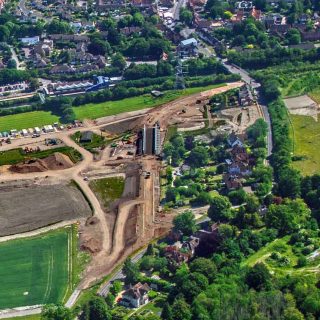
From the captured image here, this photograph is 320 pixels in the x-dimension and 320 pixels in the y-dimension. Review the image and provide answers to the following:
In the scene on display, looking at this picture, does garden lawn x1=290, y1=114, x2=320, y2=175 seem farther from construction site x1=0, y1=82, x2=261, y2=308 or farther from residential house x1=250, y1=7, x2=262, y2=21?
residential house x1=250, y1=7, x2=262, y2=21

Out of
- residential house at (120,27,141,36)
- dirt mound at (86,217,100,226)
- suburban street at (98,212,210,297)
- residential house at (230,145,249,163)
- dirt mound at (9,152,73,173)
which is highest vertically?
residential house at (120,27,141,36)

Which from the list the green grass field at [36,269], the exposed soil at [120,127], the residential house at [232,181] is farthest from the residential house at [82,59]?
the green grass field at [36,269]

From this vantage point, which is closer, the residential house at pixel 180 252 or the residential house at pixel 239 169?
Answer: the residential house at pixel 180 252

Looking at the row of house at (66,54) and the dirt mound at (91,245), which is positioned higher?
the row of house at (66,54)

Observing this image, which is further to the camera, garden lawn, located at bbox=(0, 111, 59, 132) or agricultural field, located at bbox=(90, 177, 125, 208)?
garden lawn, located at bbox=(0, 111, 59, 132)

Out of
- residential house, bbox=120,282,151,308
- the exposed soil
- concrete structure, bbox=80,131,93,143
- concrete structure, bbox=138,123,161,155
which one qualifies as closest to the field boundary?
residential house, bbox=120,282,151,308

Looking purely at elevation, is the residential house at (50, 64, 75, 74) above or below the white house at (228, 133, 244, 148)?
above

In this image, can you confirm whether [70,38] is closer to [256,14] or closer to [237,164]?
[256,14]

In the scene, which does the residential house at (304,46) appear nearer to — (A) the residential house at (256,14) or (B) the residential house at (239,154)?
(A) the residential house at (256,14)
